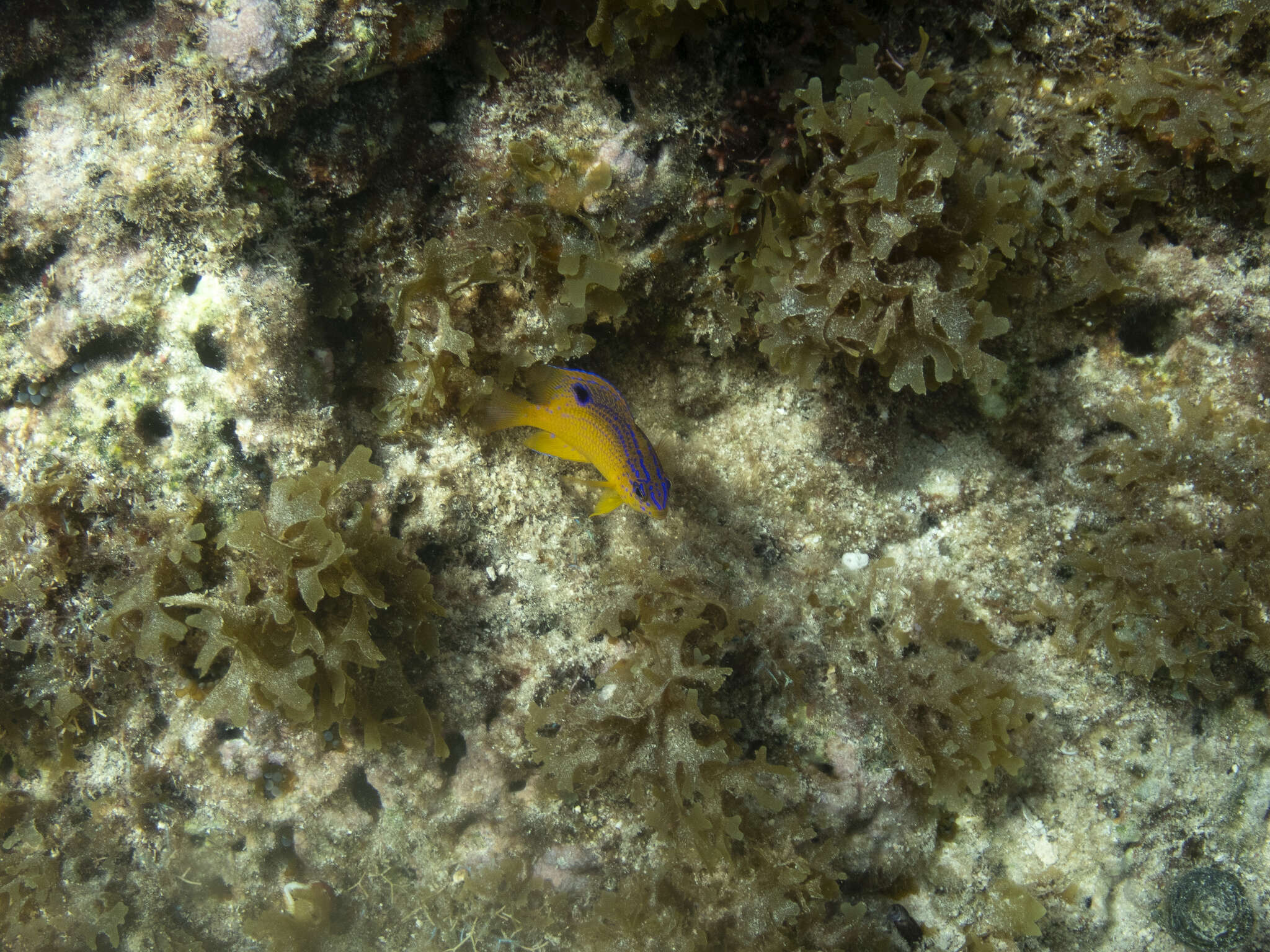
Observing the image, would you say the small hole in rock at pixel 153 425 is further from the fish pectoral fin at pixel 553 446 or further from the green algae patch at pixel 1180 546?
the green algae patch at pixel 1180 546

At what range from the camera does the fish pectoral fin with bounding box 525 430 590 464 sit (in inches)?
107

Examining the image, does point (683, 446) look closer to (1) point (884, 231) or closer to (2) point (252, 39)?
(1) point (884, 231)

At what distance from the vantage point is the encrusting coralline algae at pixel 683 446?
2633 mm

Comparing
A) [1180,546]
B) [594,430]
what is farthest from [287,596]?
[1180,546]

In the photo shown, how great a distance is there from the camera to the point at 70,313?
2873mm

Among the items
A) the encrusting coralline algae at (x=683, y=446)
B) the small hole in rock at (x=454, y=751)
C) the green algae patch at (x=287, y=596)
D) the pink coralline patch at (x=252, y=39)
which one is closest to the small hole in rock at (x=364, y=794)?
the encrusting coralline algae at (x=683, y=446)

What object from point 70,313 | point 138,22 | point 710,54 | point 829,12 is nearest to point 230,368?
point 70,313

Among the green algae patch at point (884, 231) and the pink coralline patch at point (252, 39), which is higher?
the pink coralline patch at point (252, 39)

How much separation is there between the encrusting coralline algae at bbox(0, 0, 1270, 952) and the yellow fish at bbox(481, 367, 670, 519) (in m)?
0.29

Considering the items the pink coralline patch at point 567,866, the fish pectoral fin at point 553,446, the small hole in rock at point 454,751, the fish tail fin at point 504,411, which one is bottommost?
the pink coralline patch at point 567,866

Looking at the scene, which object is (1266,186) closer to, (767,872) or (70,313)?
(767,872)

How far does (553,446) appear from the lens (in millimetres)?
2754

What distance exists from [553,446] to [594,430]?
260mm

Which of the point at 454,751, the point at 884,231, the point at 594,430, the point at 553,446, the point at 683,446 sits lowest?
the point at 454,751
